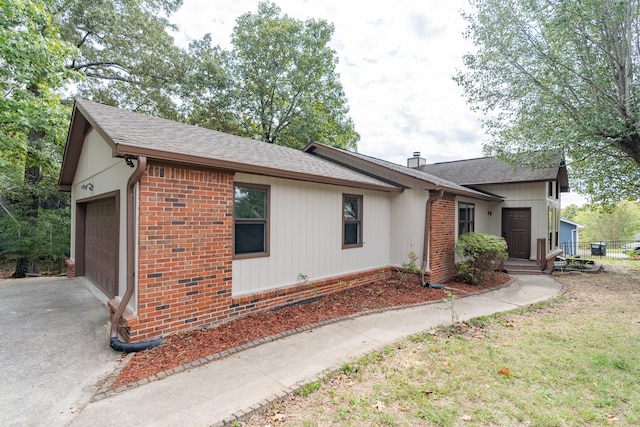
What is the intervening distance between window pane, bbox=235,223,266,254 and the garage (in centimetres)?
195

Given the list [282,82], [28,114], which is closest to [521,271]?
[28,114]

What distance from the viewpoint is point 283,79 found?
65.1 ft

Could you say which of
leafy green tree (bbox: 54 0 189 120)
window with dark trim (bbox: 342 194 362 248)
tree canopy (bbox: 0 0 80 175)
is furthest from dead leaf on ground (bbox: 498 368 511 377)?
leafy green tree (bbox: 54 0 189 120)

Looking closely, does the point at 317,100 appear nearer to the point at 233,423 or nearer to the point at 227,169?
→ the point at 227,169

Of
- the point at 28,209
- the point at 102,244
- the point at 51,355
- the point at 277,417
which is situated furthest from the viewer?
the point at 28,209

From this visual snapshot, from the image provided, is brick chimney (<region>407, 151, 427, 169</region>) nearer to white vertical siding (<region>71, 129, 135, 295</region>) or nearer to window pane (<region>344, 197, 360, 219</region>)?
window pane (<region>344, 197, 360, 219</region>)

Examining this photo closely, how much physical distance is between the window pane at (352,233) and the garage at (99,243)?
15.4 ft

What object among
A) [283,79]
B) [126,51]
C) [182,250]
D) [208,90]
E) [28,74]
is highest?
[283,79]

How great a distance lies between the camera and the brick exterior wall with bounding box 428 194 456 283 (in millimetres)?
7797

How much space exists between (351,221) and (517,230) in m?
8.71

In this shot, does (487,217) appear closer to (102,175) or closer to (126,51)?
(102,175)

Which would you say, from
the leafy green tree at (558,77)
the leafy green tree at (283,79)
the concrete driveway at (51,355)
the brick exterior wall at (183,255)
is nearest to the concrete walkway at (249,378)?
the concrete driveway at (51,355)

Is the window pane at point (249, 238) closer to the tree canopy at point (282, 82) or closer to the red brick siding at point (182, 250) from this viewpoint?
the red brick siding at point (182, 250)

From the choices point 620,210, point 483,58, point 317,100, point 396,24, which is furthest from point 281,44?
point 620,210
